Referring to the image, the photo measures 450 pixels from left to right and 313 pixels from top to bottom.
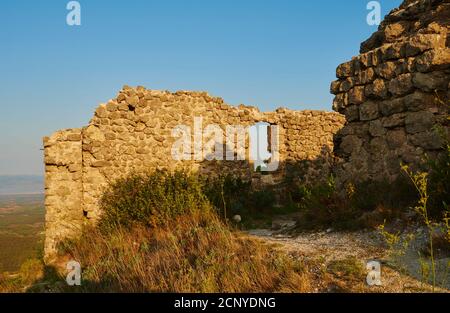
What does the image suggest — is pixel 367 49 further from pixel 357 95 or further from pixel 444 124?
pixel 444 124

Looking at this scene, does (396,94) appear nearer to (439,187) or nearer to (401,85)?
(401,85)

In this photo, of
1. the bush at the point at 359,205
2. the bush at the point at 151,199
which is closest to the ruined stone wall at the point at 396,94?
the bush at the point at 359,205

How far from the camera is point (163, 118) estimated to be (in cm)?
965

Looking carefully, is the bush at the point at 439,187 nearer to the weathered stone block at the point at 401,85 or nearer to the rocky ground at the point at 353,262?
the rocky ground at the point at 353,262

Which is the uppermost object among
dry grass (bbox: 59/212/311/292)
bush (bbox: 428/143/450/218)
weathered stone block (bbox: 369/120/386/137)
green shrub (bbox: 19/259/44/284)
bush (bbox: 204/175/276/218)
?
weathered stone block (bbox: 369/120/386/137)

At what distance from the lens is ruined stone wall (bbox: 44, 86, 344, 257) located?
8.13 metres

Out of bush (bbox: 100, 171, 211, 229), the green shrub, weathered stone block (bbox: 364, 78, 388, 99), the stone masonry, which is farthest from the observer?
bush (bbox: 100, 171, 211, 229)

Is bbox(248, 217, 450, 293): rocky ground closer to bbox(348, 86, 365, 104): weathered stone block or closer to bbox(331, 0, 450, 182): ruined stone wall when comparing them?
bbox(331, 0, 450, 182): ruined stone wall

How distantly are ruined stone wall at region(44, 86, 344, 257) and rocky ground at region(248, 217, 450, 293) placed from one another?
14.7ft

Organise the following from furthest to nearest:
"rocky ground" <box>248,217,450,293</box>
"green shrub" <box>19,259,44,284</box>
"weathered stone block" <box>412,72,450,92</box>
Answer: "green shrub" <box>19,259,44,284</box>
"weathered stone block" <box>412,72,450,92</box>
"rocky ground" <box>248,217,450,293</box>

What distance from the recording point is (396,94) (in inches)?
244

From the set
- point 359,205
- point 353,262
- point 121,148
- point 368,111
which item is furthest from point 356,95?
point 121,148

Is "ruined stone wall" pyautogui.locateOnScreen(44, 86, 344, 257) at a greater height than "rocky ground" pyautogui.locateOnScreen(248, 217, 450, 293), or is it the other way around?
"ruined stone wall" pyautogui.locateOnScreen(44, 86, 344, 257)

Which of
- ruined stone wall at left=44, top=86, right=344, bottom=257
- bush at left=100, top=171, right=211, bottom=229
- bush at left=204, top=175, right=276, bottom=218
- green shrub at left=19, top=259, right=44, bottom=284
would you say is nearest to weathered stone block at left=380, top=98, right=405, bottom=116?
bush at left=100, top=171, right=211, bottom=229
